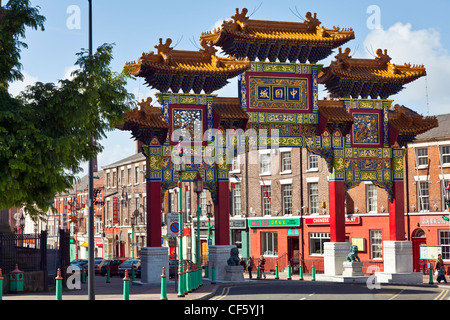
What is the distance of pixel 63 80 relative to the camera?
65.6 feet

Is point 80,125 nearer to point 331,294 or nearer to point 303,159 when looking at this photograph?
point 331,294

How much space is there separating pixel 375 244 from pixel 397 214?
40.0 ft

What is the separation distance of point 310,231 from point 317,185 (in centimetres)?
359

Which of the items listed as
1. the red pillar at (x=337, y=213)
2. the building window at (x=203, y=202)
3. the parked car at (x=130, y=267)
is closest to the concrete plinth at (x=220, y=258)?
the red pillar at (x=337, y=213)

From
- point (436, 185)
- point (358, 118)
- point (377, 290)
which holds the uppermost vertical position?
point (358, 118)

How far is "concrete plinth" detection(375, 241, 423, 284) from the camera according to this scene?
119 ft

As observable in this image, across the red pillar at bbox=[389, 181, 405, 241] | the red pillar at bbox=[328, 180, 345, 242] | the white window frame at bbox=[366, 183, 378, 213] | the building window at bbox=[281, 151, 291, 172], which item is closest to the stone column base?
the red pillar at bbox=[328, 180, 345, 242]

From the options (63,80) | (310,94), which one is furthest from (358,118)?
(63,80)

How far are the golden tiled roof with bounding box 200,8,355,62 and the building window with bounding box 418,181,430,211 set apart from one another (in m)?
14.6

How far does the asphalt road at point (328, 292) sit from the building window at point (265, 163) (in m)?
21.9

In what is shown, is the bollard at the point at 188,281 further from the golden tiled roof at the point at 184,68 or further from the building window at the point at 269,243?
the building window at the point at 269,243

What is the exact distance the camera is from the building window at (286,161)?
53875 mm

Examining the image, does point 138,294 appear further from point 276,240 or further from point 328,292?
point 276,240

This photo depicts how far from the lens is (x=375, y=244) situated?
48.8m
